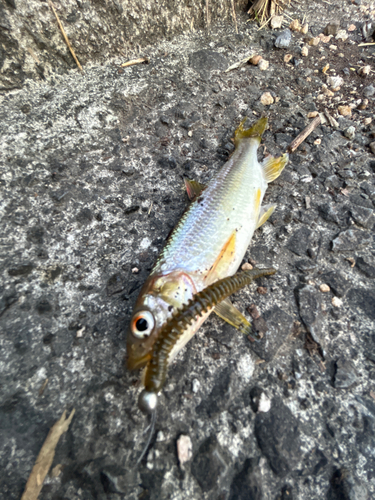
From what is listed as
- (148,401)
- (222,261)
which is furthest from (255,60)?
(148,401)

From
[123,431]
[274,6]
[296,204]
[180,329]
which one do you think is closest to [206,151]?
[296,204]

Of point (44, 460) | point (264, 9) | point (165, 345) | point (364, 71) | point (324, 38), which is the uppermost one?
point (264, 9)

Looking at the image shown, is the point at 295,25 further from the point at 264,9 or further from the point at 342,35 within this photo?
the point at 342,35

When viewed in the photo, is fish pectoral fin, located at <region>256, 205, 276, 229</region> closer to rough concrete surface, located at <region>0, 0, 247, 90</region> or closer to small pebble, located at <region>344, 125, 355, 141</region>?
small pebble, located at <region>344, 125, 355, 141</region>

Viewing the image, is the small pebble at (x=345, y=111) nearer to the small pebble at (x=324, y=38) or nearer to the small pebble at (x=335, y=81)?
the small pebble at (x=335, y=81)

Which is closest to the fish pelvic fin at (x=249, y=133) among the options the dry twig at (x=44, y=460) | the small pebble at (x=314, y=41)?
the small pebble at (x=314, y=41)
